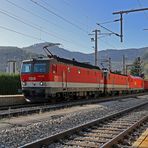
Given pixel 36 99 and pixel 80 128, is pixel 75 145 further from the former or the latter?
pixel 36 99

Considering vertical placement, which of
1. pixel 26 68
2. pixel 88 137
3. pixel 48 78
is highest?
pixel 26 68

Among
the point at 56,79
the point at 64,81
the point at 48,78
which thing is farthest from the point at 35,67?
the point at 64,81

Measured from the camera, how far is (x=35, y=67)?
2698 cm

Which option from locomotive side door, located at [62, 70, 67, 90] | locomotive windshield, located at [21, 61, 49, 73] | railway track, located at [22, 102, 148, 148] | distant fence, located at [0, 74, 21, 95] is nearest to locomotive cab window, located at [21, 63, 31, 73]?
locomotive windshield, located at [21, 61, 49, 73]

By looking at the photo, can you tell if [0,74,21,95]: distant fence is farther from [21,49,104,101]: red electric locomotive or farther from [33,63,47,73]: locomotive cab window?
[33,63,47,73]: locomotive cab window

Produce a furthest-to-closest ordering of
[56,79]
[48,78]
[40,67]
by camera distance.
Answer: [56,79]
[40,67]
[48,78]

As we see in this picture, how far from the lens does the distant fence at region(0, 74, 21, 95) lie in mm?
38594

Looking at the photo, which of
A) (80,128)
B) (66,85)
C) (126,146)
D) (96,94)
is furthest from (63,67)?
(126,146)

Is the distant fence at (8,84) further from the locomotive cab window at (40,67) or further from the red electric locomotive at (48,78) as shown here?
the locomotive cab window at (40,67)

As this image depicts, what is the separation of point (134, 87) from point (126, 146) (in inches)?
2120

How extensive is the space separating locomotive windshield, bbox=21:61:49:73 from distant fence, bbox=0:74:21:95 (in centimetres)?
1134

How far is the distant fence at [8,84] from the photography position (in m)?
38.6

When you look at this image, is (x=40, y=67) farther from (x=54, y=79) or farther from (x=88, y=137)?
(x=88, y=137)

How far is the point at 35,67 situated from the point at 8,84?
1299cm
